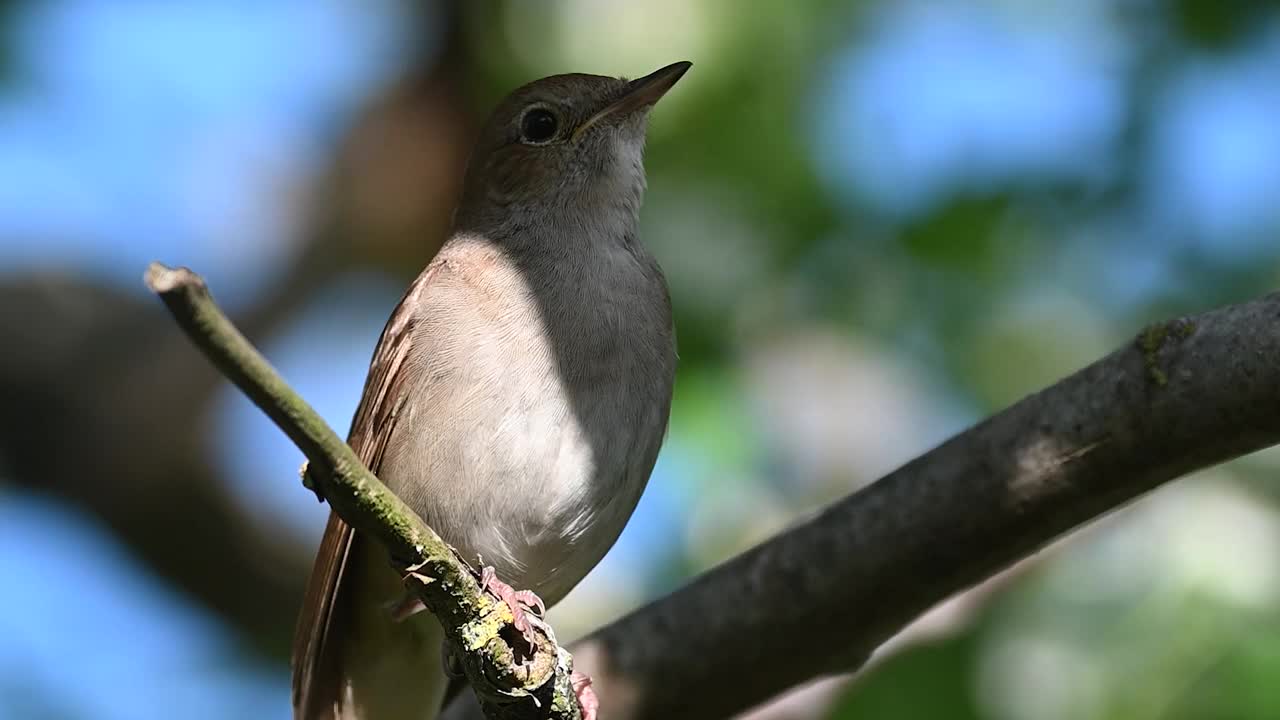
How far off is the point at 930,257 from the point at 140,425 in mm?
4175

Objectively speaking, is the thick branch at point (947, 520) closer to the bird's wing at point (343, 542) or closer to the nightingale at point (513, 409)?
the nightingale at point (513, 409)

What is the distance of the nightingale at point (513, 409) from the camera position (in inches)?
179

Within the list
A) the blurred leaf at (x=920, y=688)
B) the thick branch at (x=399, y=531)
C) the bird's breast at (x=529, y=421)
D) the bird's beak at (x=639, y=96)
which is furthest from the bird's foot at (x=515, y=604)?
the bird's beak at (x=639, y=96)

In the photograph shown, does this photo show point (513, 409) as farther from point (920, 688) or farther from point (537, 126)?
point (537, 126)

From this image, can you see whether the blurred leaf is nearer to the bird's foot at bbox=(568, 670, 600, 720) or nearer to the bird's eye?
the bird's foot at bbox=(568, 670, 600, 720)

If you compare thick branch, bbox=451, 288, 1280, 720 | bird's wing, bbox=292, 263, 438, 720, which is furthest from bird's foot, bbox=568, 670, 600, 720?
bird's wing, bbox=292, 263, 438, 720

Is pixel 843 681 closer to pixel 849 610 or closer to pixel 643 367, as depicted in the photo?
pixel 849 610

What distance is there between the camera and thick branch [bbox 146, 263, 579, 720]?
248 cm

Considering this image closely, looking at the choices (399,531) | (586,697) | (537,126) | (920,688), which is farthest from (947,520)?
(537,126)

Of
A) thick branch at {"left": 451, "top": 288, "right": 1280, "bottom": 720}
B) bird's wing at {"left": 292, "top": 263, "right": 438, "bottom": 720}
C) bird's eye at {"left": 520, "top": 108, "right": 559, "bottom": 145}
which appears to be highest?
bird's eye at {"left": 520, "top": 108, "right": 559, "bottom": 145}

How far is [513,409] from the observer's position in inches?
178

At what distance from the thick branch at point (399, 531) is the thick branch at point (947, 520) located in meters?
0.94

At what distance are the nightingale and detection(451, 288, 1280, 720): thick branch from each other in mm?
384

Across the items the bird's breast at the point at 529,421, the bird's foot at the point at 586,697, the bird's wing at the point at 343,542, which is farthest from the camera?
the bird's wing at the point at 343,542
